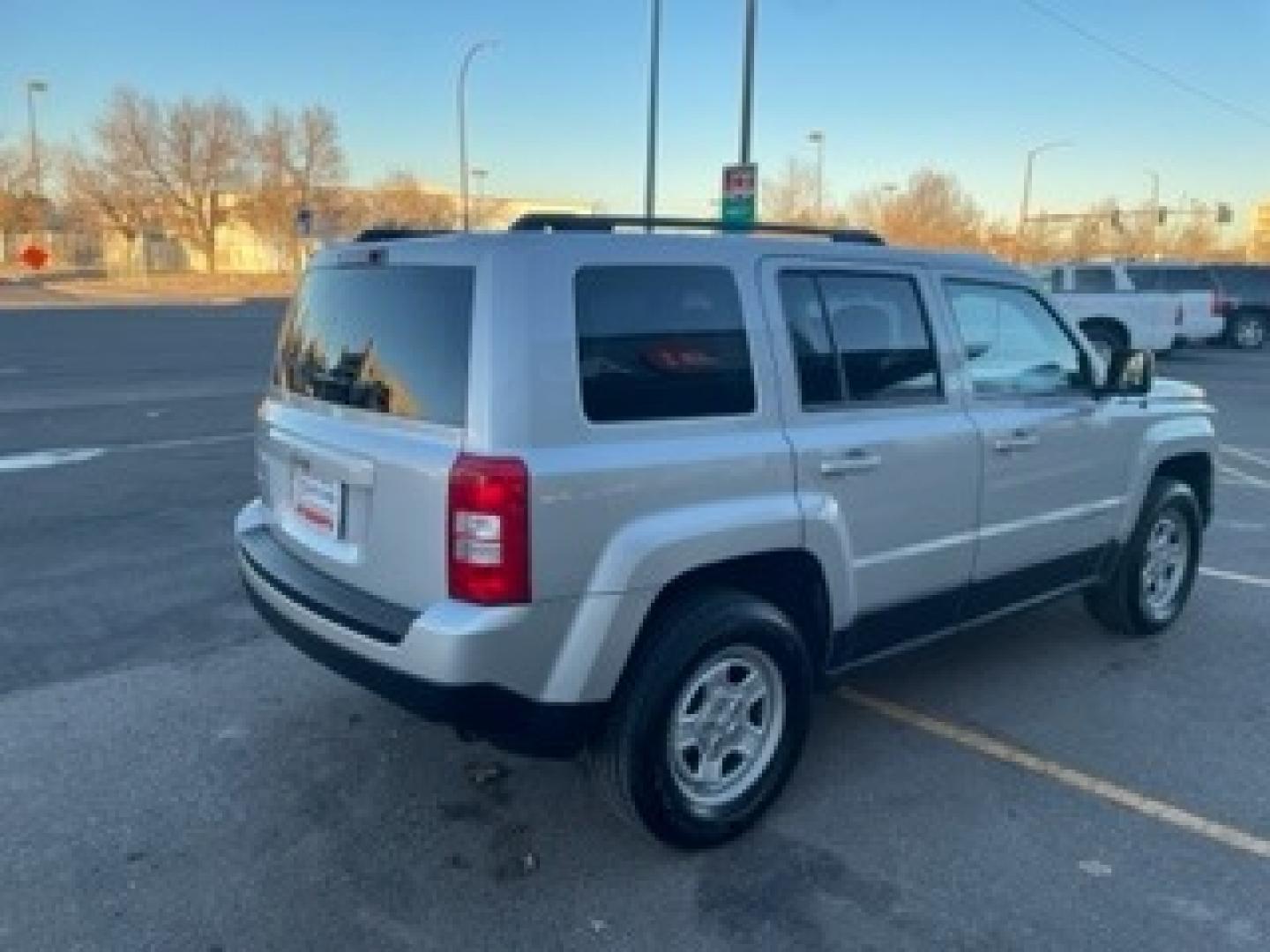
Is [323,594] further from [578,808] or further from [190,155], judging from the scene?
[190,155]

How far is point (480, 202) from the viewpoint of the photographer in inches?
2867

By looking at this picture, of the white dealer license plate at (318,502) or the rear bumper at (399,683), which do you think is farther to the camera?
the white dealer license plate at (318,502)

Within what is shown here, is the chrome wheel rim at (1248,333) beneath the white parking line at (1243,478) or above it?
above

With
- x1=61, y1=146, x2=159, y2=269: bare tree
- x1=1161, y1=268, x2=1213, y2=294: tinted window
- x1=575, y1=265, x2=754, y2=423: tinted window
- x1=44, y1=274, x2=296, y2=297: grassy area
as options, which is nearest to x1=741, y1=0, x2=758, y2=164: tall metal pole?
x1=1161, y1=268, x2=1213, y2=294: tinted window

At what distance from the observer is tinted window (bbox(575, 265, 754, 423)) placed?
3.04 metres

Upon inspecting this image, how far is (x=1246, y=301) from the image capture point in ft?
83.8

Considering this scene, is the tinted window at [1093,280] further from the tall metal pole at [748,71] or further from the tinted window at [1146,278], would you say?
the tall metal pole at [748,71]

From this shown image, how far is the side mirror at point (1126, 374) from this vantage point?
474 cm

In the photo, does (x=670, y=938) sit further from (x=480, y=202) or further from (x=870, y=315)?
(x=480, y=202)

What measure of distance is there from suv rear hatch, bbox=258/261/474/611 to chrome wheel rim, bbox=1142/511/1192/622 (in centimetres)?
375

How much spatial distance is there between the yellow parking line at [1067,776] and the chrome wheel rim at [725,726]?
0.99 m

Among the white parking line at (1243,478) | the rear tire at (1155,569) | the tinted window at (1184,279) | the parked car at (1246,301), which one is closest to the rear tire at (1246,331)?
the parked car at (1246,301)

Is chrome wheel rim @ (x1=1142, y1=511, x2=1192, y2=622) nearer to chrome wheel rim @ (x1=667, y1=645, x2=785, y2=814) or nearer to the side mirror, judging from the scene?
the side mirror

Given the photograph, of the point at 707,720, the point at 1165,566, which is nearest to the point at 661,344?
the point at 707,720
